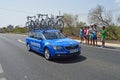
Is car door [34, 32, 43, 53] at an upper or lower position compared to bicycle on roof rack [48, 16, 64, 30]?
lower

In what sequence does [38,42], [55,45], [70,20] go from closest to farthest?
[55,45] → [38,42] → [70,20]

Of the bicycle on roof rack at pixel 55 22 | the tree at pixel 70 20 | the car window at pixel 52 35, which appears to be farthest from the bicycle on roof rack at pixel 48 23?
the tree at pixel 70 20

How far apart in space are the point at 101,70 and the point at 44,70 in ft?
7.22

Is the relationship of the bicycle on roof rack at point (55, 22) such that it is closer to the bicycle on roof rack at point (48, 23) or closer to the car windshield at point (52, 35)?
the bicycle on roof rack at point (48, 23)

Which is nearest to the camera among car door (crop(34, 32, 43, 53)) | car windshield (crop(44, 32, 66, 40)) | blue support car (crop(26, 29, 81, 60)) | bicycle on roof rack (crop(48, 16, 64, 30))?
blue support car (crop(26, 29, 81, 60))

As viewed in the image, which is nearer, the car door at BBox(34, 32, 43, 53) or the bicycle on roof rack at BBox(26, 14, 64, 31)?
the car door at BBox(34, 32, 43, 53)

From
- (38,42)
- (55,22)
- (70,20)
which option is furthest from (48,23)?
(70,20)

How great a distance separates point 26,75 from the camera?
Result: 27.7 feet

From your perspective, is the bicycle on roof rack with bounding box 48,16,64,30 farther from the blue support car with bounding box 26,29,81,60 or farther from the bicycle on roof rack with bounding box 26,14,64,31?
the blue support car with bounding box 26,29,81,60

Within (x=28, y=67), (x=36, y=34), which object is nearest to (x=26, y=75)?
(x=28, y=67)

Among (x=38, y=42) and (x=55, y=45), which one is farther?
(x=38, y=42)

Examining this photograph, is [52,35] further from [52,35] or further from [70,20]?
[70,20]

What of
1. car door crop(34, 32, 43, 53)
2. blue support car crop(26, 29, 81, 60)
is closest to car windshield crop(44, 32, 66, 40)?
blue support car crop(26, 29, 81, 60)

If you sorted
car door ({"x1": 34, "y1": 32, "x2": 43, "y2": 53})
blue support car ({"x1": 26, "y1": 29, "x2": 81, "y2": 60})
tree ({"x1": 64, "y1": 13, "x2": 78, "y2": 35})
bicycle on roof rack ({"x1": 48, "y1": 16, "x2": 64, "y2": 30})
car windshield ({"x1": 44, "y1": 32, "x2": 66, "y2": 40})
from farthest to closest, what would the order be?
1. tree ({"x1": 64, "y1": 13, "x2": 78, "y2": 35})
2. bicycle on roof rack ({"x1": 48, "y1": 16, "x2": 64, "y2": 30})
3. car door ({"x1": 34, "y1": 32, "x2": 43, "y2": 53})
4. car windshield ({"x1": 44, "y1": 32, "x2": 66, "y2": 40})
5. blue support car ({"x1": 26, "y1": 29, "x2": 81, "y2": 60})
